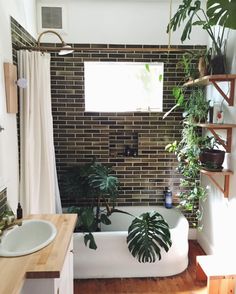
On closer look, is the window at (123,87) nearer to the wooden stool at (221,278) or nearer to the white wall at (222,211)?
the white wall at (222,211)

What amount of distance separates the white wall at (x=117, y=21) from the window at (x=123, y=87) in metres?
0.31

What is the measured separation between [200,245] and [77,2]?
10.5ft

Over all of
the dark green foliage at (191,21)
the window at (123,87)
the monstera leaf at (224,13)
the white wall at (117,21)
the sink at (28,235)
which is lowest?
the sink at (28,235)

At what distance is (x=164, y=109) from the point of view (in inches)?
124

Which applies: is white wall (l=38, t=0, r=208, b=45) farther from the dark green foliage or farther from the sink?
the sink

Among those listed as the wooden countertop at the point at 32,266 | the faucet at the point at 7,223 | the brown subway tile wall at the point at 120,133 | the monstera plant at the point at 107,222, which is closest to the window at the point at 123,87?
the brown subway tile wall at the point at 120,133

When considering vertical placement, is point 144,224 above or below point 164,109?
below

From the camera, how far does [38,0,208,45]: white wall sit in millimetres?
2936

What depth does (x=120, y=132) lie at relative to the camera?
124 inches

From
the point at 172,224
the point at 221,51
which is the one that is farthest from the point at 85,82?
the point at 172,224

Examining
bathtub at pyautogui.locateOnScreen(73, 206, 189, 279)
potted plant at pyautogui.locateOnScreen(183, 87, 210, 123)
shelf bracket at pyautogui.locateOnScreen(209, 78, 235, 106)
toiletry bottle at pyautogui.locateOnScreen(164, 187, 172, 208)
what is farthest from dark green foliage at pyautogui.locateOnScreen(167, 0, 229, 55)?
bathtub at pyautogui.locateOnScreen(73, 206, 189, 279)

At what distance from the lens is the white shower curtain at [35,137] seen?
84.2 inches

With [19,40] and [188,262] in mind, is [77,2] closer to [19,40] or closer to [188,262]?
[19,40]

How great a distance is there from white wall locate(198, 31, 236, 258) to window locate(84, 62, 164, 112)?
67 centimetres
